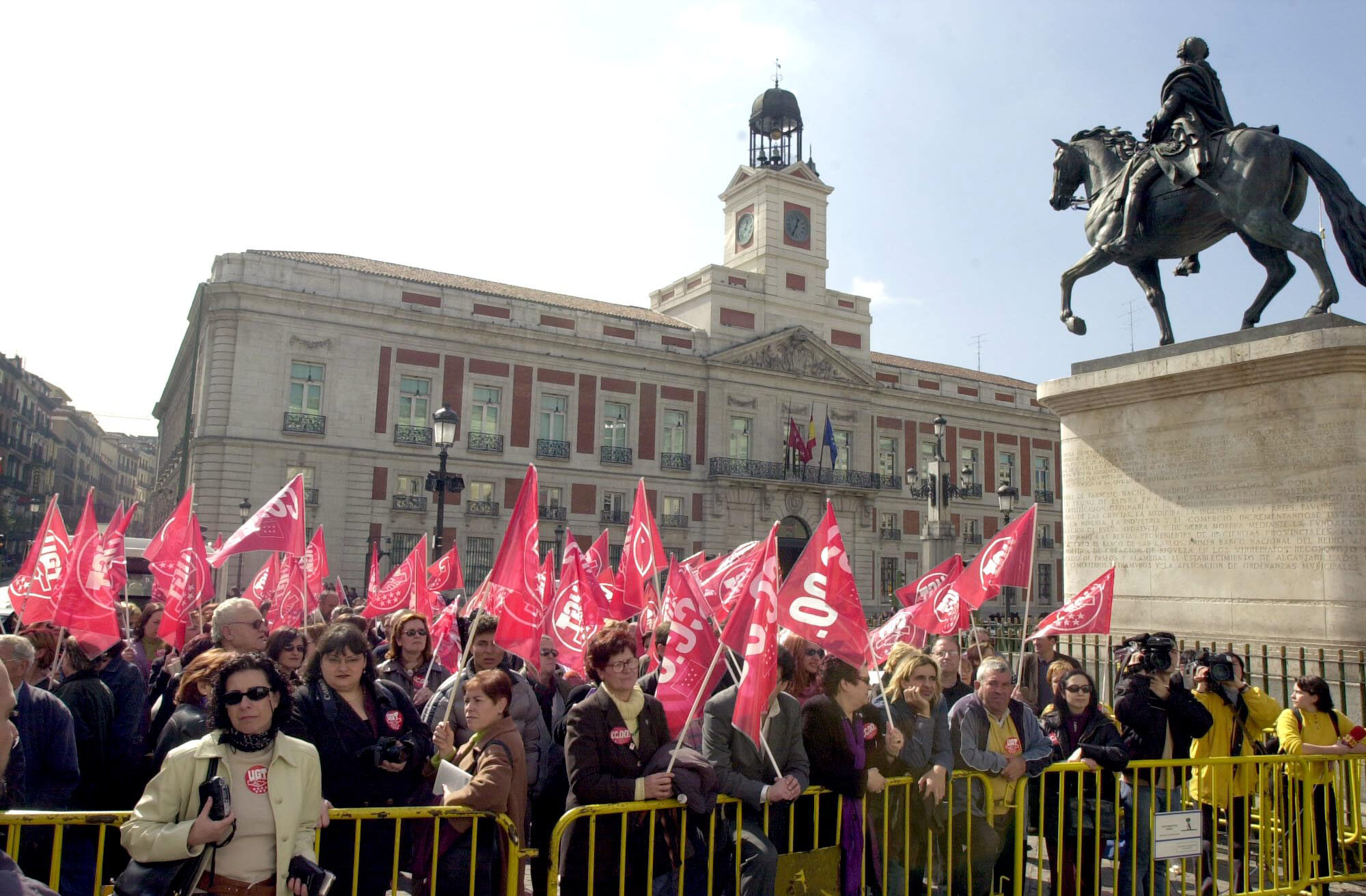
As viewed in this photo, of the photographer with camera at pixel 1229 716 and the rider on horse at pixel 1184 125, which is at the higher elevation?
the rider on horse at pixel 1184 125

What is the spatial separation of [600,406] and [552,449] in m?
2.72

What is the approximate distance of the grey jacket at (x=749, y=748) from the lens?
4594 millimetres

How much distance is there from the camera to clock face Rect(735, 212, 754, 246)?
1847 inches

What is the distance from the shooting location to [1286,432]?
8391mm

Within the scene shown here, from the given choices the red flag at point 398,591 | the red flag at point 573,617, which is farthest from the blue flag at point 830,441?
the red flag at point 573,617

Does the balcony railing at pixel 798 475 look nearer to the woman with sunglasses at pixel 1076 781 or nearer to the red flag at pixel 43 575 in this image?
the red flag at pixel 43 575

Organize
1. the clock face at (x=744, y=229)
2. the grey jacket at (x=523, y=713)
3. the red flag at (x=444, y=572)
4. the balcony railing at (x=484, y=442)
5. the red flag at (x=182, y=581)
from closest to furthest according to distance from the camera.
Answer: the grey jacket at (x=523, y=713)
the red flag at (x=182, y=581)
the red flag at (x=444, y=572)
the balcony railing at (x=484, y=442)
the clock face at (x=744, y=229)

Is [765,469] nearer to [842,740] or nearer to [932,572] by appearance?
[932,572]

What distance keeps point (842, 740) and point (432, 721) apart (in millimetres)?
2349

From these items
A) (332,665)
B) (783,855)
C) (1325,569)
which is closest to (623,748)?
(783,855)

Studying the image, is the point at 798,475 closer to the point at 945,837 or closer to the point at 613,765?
the point at 945,837

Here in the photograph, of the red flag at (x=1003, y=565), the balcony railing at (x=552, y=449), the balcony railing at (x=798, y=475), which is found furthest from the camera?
the balcony railing at (x=798, y=475)

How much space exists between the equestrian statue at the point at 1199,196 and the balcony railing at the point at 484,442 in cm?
2880

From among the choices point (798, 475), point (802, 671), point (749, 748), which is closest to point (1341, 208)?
point (802, 671)
